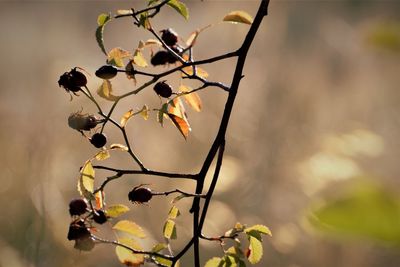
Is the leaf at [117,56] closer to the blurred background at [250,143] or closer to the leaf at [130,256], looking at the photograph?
the leaf at [130,256]

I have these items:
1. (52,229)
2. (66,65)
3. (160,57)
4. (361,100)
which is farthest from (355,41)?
(160,57)

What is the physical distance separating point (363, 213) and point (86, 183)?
43 cm

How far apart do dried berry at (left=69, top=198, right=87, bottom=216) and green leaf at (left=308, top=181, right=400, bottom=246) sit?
1.48 ft

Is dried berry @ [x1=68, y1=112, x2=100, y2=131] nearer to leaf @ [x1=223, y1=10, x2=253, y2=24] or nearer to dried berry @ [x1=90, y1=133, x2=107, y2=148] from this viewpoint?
dried berry @ [x1=90, y1=133, x2=107, y2=148]

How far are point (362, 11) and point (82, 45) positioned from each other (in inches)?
69.4

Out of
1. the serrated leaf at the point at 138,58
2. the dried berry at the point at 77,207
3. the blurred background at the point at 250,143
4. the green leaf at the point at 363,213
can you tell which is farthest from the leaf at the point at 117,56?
the blurred background at the point at 250,143

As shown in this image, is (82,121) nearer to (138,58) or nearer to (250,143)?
(138,58)

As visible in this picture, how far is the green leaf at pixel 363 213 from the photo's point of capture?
11cm

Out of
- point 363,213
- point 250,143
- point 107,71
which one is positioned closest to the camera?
point 363,213

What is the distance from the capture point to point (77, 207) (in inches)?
22.0

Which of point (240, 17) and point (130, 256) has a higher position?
point (240, 17)

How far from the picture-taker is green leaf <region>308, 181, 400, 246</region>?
11 centimetres

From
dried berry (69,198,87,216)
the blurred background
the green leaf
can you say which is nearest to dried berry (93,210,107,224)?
dried berry (69,198,87,216)

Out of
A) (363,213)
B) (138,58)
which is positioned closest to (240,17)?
(138,58)
